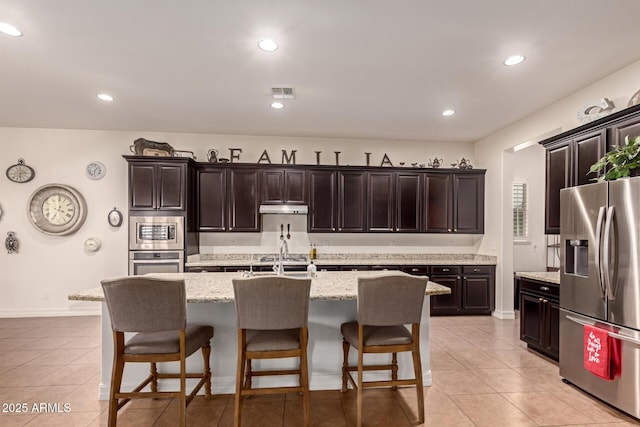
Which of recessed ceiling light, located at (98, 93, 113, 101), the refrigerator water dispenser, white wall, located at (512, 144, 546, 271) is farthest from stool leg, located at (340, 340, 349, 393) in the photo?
white wall, located at (512, 144, 546, 271)

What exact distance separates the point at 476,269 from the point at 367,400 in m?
3.40

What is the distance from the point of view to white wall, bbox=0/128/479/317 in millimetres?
5059

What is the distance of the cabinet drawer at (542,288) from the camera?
3.32 metres

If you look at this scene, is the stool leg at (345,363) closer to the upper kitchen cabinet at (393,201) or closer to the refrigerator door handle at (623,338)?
the refrigerator door handle at (623,338)

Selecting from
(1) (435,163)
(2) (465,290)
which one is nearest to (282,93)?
(1) (435,163)

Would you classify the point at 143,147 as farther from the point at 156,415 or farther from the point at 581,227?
the point at 581,227

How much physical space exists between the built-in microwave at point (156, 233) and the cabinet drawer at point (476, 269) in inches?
172

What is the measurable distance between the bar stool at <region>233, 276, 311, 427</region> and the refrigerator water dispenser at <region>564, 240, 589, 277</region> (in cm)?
247

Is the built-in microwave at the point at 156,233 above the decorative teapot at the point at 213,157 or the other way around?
the other way around

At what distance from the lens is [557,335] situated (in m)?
3.32

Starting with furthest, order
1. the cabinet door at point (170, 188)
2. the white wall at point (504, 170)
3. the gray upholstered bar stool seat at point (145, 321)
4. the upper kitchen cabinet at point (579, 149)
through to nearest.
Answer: the cabinet door at point (170, 188) < the white wall at point (504, 170) < the upper kitchen cabinet at point (579, 149) < the gray upholstered bar stool seat at point (145, 321)

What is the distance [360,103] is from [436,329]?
3.21m

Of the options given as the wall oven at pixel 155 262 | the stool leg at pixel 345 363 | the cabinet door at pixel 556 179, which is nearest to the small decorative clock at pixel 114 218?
the wall oven at pixel 155 262

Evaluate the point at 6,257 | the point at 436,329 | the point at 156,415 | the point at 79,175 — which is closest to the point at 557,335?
the point at 436,329
